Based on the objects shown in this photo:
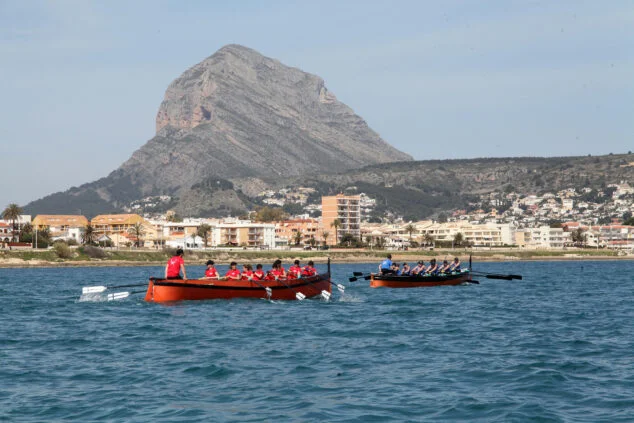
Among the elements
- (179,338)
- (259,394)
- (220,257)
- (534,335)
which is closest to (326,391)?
(259,394)

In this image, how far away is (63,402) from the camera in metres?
21.9

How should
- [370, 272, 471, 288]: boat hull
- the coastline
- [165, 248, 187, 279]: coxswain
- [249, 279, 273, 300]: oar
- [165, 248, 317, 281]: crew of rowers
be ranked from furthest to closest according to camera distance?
1. the coastline
2. [370, 272, 471, 288]: boat hull
3. [249, 279, 273, 300]: oar
4. [165, 248, 317, 281]: crew of rowers
5. [165, 248, 187, 279]: coxswain

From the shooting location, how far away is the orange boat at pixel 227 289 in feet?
152

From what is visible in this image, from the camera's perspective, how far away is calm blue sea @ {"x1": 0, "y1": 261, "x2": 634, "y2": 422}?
21250mm

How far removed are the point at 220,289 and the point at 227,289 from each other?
0.47 m

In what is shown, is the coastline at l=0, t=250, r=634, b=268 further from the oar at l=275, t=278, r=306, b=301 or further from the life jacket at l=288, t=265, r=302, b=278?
the oar at l=275, t=278, r=306, b=301

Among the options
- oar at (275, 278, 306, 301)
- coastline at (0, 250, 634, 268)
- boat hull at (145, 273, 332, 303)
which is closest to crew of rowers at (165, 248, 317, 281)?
boat hull at (145, 273, 332, 303)

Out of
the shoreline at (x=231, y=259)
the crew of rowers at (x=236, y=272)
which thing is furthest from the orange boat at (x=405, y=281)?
the shoreline at (x=231, y=259)

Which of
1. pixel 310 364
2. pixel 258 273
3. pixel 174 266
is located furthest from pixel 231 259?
pixel 310 364

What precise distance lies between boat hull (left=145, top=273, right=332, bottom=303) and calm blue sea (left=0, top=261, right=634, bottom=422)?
666 millimetres

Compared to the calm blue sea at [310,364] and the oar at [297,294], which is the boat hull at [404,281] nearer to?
the oar at [297,294]

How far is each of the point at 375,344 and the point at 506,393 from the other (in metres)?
9.66

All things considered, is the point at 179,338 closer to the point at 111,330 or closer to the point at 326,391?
the point at 111,330

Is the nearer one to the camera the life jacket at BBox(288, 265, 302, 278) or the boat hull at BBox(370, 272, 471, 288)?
the life jacket at BBox(288, 265, 302, 278)
